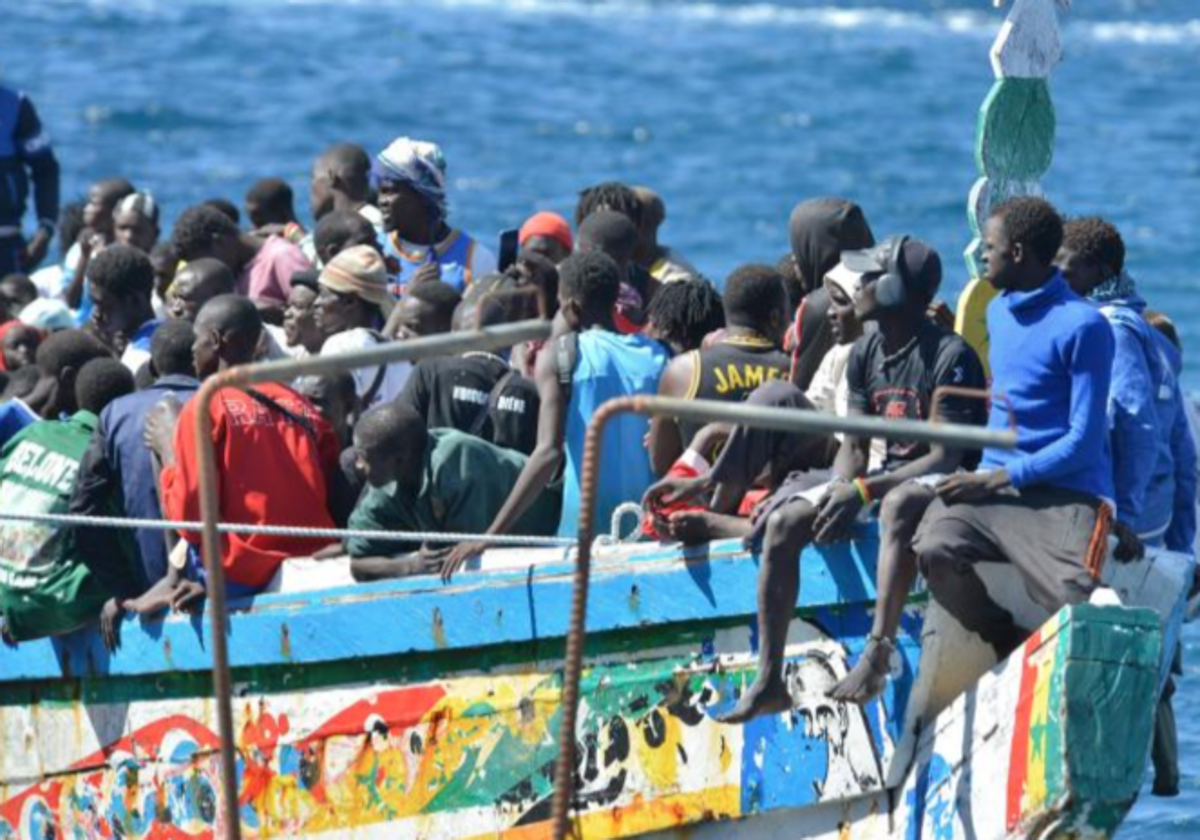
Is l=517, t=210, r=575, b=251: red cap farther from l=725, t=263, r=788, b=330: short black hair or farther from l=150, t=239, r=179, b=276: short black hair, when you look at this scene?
l=150, t=239, r=179, b=276: short black hair

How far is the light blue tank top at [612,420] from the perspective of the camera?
31.3ft

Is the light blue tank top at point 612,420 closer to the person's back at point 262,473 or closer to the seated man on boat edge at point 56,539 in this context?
the person's back at point 262,473

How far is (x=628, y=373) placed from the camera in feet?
31.4

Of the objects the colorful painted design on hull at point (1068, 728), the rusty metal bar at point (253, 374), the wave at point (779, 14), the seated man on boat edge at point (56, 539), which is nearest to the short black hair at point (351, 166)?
the seated man on boat edge at point (56, 539)

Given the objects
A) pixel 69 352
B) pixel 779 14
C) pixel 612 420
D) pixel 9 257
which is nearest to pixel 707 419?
pixel 612 420

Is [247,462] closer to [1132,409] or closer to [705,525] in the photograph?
[705,525]

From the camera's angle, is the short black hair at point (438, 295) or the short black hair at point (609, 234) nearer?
the short black hair at point (438, 295)

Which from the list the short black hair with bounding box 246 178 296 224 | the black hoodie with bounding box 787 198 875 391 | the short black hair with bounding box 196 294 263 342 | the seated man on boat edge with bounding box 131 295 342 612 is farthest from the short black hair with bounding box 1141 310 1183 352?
the short black hair with bounding box 246 178 296 224

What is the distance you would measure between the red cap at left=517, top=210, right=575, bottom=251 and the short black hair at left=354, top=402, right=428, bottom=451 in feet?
7.00

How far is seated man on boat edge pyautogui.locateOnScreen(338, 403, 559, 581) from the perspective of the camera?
9273 mm

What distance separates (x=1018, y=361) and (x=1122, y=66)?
33059mm

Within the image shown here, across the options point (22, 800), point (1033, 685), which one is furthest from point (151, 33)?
point (1033, 685)

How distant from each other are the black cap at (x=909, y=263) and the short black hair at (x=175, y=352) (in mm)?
2460

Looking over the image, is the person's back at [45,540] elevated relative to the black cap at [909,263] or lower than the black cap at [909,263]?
lower
